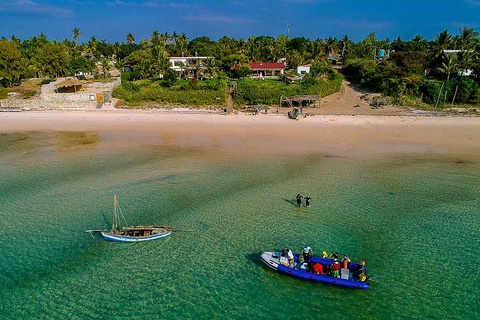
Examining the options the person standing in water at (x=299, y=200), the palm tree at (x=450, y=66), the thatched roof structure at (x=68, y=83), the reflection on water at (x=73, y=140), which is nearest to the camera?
the person standing in water at (x=299, y=200)

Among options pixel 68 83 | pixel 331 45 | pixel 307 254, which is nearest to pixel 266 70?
pixel 331 45

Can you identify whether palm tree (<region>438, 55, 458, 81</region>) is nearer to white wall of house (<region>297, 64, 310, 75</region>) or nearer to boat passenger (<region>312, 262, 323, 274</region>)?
white wall of house (<region>297, 64, 310, 75</region>)

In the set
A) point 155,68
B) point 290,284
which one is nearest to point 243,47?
point 155,68

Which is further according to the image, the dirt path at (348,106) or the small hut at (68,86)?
the small hut at (68,86)

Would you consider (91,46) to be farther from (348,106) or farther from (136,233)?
(136,233)

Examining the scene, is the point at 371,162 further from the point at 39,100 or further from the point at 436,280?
the point at 39,100

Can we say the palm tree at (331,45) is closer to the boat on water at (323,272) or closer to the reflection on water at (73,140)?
the reflection on water at (73,140)

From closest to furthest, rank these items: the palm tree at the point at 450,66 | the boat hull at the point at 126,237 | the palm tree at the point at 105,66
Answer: the boat hull at the point at 126,237, the palm tree at the point at 450,66, the palm tree at the point at 105,66

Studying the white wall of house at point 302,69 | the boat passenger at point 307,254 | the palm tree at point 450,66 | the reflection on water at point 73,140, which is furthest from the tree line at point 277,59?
the boat passenger at point 307,254

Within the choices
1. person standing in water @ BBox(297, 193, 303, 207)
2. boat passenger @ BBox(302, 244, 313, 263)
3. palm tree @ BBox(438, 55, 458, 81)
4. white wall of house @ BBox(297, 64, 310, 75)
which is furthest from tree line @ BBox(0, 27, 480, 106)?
boat passenger @ BBox(302, 244, 313, 263)
